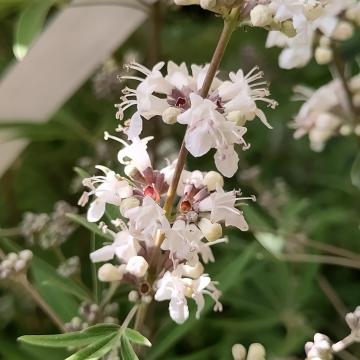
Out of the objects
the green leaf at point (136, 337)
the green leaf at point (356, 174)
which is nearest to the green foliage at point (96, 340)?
the green leaf at point (136, 337)

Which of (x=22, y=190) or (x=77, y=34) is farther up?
(x=77, y=34)

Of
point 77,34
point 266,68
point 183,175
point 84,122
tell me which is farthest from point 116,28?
point 183,175

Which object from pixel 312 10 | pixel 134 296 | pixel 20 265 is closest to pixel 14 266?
pixel 20 265

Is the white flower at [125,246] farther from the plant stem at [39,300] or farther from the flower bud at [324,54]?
the flower bud at [324,54]

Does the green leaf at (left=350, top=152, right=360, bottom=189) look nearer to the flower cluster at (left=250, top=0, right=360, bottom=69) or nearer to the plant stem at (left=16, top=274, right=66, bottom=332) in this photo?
the flower cluster at (left=250, top=0, right=360, bottom=69)

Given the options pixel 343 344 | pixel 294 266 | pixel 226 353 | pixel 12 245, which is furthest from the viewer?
pixel 294 266

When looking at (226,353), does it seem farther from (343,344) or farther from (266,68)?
(266,68)

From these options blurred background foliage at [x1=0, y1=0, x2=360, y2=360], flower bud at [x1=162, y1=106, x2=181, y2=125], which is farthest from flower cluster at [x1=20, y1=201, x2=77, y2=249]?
flower bud at [x1=162, y1=106, x2=181, y2=125]
